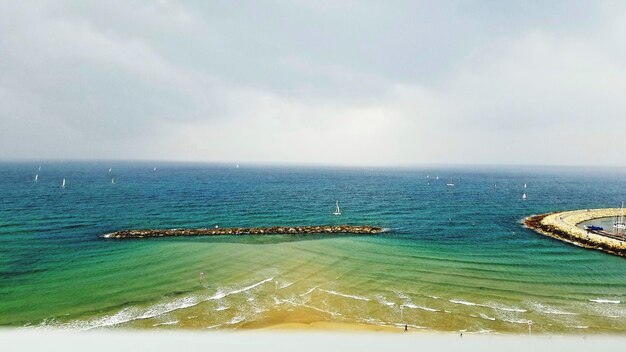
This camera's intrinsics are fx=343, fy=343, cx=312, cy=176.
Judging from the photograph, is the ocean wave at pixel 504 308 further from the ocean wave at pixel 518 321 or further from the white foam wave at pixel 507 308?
the ocean wave at pixel 518 321

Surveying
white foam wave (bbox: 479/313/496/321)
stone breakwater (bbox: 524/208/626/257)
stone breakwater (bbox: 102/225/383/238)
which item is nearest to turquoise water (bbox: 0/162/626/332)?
white foam wave (bbox: 479/313/496/321)

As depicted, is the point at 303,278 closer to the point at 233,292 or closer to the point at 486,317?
the point at 233,292

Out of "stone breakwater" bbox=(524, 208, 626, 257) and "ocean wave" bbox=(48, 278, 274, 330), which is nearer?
"ocean wave" bbox=(48, 278, 274, 330)

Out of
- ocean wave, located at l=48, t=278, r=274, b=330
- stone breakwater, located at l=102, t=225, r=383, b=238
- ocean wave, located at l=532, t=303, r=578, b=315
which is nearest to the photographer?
ocean wave, located at l=48, t=278, r=274, b=330

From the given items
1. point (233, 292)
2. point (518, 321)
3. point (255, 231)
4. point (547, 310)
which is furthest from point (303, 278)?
point (255, 231)

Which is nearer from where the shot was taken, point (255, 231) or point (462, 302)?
point (462, 302)

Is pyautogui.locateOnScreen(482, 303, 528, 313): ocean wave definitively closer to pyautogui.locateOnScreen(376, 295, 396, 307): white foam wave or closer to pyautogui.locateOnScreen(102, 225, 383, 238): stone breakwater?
pyautogui.locateOnScreen(376, 295, 396, 307): white foam wave

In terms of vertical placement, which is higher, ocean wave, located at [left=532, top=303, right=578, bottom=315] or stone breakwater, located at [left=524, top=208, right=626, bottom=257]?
stone breakwater, located at [left=524, top=208, right=626, bottom=257]
